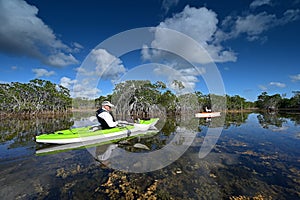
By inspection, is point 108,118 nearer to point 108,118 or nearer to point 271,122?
point 108,118

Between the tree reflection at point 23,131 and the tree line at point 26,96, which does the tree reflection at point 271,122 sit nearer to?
the tree reflection at point 23,131

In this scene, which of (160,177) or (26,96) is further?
(26,96)

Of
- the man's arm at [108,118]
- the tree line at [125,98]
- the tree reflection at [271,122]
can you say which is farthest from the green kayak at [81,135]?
the tree line at [125,98]

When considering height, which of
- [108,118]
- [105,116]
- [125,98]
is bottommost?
[108,118]

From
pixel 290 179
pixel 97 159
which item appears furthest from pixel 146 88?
pixel 290 179

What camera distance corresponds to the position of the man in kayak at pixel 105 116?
7875mm

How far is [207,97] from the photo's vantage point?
176 feet

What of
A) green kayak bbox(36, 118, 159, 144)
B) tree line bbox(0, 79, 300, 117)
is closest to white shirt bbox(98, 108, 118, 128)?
green kayak bbox(36, 118, 159, 144)

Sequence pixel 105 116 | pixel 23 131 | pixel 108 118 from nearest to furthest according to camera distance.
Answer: pixel 105 116 → pixel 108 118 → pixel 23 131

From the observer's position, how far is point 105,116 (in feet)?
26.2

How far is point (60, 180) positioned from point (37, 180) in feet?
2.22

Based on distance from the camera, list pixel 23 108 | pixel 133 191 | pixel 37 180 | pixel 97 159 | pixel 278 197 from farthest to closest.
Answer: pixel 23 108, pixel 97 159, pixel 37 180, pixel 133 191, pixel 278 197

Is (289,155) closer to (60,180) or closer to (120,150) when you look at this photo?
(120,150)

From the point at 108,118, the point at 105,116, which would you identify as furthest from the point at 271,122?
the point at 105,116
